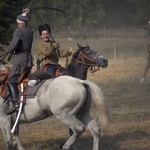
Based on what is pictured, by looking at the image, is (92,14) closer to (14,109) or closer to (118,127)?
(118,127)

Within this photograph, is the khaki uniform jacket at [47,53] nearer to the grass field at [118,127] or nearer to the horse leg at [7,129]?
the grass field at [118,127]

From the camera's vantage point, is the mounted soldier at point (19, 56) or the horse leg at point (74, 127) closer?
the horse leg at point (74, 127)

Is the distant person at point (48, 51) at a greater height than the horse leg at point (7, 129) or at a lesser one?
greater

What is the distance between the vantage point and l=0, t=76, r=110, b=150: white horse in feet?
33.1

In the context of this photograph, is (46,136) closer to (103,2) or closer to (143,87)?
(143,87)

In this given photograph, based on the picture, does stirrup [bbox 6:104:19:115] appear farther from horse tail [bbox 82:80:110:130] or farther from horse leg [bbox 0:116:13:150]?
horse tail [bbox 82:80:110:130]

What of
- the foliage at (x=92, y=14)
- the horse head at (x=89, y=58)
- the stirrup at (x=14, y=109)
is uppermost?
the horse head at (x=89, y=58)

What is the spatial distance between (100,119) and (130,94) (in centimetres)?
1058

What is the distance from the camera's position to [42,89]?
10.5 m

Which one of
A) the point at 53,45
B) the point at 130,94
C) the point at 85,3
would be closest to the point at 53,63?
the point at 53,45

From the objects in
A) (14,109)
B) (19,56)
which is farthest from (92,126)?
(19,56)

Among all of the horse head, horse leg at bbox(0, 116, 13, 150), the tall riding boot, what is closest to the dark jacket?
A: the tall riding boot

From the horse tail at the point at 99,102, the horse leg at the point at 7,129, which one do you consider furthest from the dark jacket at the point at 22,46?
the horse tail at the point at 99,102

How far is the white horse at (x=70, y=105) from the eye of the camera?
397 inches
